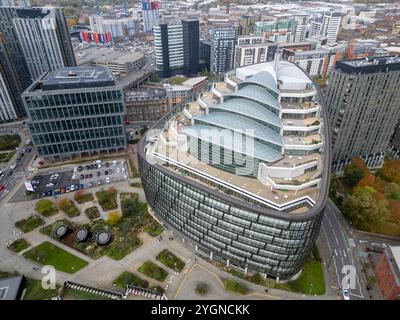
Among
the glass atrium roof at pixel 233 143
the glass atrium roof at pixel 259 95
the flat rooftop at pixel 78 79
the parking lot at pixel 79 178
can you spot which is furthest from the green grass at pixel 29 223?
the glass atrium roof at pixel 259 95

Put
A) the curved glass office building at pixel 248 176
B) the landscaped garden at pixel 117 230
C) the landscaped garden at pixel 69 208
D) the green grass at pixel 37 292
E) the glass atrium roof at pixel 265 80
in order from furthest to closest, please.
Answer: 1. the landscaped garden at pixel 69 208
2. the glass atrium roof at pixel 265 80
3. the landscaped garden at pixel 117 230
4. the green grass at pixel 37 292
5. the curved glass office building at pixel 248 176

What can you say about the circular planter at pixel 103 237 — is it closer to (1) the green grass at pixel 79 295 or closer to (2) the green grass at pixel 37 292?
(1) the green grass at pixel 79 295

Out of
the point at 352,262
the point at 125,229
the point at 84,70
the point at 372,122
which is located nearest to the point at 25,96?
the point at 84,70

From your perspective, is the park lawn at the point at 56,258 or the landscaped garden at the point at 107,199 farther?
the landscaped garden at the point at 107,199

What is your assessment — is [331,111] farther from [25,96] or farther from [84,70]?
[25,96]

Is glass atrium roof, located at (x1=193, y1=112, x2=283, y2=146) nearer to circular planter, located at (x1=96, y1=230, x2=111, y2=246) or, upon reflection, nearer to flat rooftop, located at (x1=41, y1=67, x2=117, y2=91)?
circular planter, located at (x1=96, y1=230, x2=111, y2=246)

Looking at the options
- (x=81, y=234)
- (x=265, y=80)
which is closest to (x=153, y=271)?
(x=81, y=234)

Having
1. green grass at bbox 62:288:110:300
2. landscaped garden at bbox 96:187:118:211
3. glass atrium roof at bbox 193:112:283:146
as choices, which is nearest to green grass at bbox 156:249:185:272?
green grass at bbox 62:288:110:300
